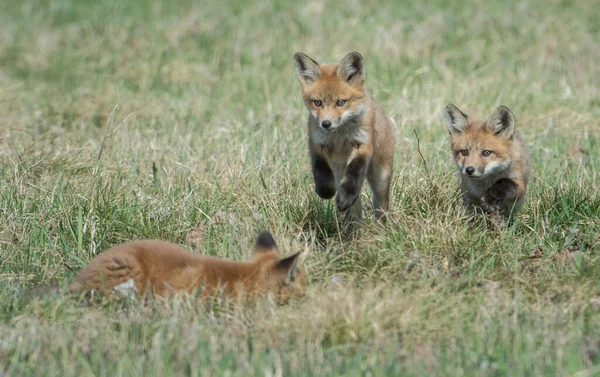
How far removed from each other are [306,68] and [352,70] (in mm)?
400

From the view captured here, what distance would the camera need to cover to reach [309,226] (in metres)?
6.84

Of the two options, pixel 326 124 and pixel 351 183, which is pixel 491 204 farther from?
pixel 326 124

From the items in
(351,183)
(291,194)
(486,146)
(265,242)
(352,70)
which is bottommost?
(291,194)

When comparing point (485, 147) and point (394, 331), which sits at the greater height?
point (485, 147)

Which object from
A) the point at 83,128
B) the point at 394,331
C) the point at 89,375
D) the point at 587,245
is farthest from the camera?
the point at 83,128

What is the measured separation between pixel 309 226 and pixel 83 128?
3879 mm

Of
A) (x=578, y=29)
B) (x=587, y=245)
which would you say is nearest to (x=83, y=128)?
(x=587, y=245)

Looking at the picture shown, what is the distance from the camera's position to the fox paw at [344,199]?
6438mm

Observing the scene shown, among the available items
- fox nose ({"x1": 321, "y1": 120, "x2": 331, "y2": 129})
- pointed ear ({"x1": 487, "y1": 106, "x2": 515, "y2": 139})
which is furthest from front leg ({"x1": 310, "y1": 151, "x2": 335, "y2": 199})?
pointed ear ({"x1": 487, "y1": 106, "x2": 515, "y2": 139})

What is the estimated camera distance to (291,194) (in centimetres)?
718

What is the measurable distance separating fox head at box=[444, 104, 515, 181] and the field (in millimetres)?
328

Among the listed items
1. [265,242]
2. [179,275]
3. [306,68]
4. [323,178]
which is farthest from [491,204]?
[179,275]

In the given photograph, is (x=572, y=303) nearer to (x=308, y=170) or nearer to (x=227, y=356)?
(x=227, y=356)

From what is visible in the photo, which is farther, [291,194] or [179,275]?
[291,194]
